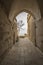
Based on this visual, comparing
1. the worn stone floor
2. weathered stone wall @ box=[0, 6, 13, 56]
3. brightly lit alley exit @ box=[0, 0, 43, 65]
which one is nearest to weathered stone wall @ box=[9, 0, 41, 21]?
brightly lit alley exit @ box=[0, 0, 43, 65]

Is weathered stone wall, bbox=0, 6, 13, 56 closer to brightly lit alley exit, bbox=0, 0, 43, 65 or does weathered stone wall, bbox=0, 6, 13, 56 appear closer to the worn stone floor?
brightly lit alley exit, bbox=0, 0, 43, 65

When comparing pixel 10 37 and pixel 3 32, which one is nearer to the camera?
→ pixel 3 32

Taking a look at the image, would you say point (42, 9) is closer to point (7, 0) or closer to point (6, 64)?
point (7, 0)

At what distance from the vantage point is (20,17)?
71.7 ft

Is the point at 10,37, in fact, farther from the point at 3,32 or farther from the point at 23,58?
the point at 23,58

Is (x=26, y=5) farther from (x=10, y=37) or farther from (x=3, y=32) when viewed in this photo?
(x=3, y=32)

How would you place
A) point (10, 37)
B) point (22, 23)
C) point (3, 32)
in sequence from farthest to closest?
point (22, 23), point (10, 37), point (3, 32)


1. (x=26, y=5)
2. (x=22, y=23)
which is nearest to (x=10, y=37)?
(x=26, y=5)

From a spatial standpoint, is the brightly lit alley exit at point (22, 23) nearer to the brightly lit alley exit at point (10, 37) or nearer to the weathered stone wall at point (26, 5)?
the brightly lit alley exit at point (10, 37)

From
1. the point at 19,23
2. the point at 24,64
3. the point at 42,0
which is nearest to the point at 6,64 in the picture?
the point at 24,64

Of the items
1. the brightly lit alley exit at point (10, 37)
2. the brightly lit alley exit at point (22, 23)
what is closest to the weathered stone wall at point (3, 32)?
the brightly lit alley exit at point (10, 37)

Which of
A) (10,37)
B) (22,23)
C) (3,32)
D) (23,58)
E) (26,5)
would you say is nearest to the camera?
(23,58)

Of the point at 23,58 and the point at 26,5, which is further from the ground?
the point at 26,5

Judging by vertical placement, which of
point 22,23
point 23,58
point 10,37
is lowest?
point 23,58
